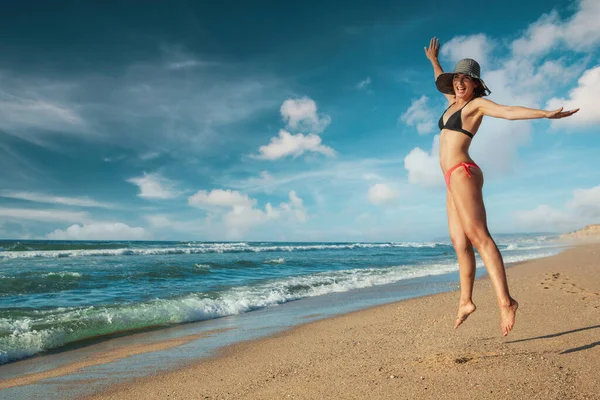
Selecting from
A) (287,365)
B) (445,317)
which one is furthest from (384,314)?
(287,365)

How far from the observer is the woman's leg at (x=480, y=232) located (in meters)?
3.08

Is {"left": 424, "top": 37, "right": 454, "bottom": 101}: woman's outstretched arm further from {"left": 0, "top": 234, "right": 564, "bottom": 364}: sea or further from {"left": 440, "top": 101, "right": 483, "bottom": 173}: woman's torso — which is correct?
{"left": 0, "top": 234, "right": 564, "bottom": 364}: sea

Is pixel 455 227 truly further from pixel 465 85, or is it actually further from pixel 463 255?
pixel 465 85

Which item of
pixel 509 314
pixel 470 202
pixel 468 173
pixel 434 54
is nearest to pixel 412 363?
pixel 509 314

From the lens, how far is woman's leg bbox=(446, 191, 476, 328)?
3.58 metres

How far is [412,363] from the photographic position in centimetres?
389

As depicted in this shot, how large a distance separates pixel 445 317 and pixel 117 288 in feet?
34.6

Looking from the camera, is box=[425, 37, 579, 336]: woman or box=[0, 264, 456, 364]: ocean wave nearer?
box=[425, 37, 579, 336]: woman

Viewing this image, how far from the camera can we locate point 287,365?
4398 millimetres

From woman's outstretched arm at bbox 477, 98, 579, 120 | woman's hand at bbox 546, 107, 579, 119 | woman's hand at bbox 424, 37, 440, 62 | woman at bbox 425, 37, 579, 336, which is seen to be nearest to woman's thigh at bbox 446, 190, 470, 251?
woman at bbox 425, 37, 579, 336

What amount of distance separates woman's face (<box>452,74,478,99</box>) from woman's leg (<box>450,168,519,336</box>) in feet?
2.43

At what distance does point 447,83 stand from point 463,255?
A: 1661 mm

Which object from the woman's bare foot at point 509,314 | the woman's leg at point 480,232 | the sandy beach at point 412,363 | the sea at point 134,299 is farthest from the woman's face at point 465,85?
the sea at point 134,299

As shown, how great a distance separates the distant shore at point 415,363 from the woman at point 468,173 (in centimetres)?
50
